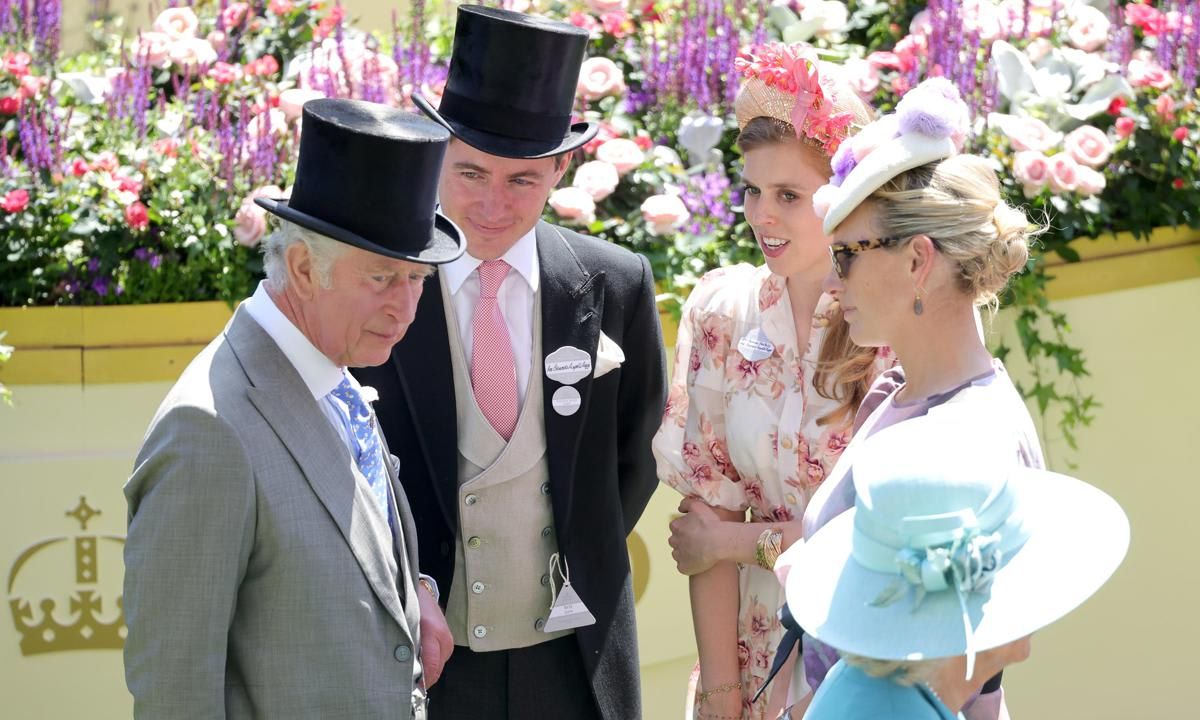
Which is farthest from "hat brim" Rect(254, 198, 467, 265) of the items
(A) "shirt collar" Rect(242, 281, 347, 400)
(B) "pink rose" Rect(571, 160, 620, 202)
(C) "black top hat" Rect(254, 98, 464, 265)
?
(B) "pink rose" Rect(571, 160, 620, 202)

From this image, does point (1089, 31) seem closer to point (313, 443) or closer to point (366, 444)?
point (366, 444)

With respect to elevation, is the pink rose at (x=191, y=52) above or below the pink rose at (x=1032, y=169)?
below

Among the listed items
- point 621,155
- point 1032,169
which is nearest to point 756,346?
point 621,155

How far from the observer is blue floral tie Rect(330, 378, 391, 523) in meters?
2.43

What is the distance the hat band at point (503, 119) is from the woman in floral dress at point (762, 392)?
1.26ft

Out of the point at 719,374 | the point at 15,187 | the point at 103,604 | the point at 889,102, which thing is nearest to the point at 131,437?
the point at 103,604

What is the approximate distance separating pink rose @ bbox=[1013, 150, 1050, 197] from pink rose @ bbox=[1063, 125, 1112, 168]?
14 centimetres

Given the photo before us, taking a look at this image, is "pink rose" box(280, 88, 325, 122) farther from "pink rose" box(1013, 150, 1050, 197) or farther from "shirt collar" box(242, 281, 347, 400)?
"shirt collar" box(242, 281, 347, 400)

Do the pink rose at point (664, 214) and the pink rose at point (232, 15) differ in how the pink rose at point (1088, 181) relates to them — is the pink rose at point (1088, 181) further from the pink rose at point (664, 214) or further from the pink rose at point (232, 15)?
the pink rose at point (232, 15)

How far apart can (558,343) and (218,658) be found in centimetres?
110

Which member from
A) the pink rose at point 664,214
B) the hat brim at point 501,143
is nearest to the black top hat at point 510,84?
the hat brim at point 501,143

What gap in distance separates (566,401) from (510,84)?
644 millimetres

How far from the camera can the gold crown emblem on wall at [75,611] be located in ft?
13.0

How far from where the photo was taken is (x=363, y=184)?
7.38 feet
